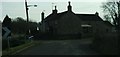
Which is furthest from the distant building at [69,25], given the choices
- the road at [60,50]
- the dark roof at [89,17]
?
the road at [60,50]

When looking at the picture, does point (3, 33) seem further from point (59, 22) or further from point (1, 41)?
point (59, 22)

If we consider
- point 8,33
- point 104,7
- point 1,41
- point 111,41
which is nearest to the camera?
point 111,41

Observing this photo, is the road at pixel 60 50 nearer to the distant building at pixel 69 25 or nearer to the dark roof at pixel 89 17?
the distant building at pixel 69 25

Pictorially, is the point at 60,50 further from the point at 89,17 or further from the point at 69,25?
the point at 89,17

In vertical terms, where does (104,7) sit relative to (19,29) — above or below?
above

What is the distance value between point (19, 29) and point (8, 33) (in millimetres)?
79078

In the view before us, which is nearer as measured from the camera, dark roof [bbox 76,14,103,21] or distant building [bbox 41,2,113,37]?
distant building [bbox 41,2,113,37]

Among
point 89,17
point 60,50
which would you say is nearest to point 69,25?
point 89,17

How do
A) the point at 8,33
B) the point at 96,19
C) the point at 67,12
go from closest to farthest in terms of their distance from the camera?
the point at 8,33 < the point at 67,12 < the point at 96,19

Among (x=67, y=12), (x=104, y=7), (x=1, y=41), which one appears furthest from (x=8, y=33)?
(x=104, y=7)

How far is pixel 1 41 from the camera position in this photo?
33.0 meters

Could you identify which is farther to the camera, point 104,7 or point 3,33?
point 104,7

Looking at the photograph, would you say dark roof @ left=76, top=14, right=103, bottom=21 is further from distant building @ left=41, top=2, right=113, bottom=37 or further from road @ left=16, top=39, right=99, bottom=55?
road @ left=16, top=39, right=99, bottom=55

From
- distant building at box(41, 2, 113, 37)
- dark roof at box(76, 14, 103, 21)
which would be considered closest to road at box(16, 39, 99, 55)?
distant building at box(41, 2, 113, 37)
